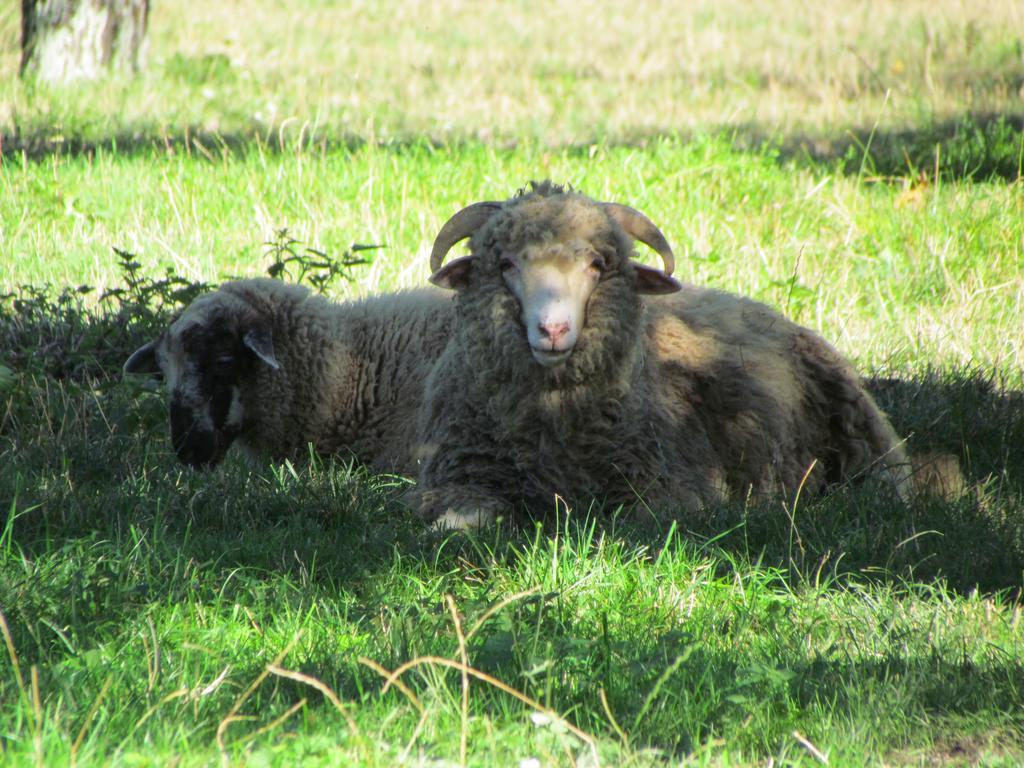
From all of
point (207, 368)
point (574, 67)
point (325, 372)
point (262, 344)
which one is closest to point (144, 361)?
point (207, 368)

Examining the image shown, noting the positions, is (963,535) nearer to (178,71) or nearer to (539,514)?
(539,514)

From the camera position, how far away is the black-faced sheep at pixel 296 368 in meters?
6.15

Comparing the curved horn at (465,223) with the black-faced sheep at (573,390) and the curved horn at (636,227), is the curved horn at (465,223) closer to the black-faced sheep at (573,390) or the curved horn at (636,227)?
the black-faced sheep at (573,390)

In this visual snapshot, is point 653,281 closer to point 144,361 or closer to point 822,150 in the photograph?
point 144,361

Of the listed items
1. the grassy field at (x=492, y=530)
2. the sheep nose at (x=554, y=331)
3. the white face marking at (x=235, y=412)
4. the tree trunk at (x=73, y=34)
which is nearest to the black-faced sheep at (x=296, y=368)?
the white face marking at (x=235, y=412)

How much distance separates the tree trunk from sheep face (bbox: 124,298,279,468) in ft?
22.7

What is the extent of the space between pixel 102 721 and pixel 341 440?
357cm

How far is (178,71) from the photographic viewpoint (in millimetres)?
13562

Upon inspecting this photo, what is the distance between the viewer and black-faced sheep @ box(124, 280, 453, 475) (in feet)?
20.2

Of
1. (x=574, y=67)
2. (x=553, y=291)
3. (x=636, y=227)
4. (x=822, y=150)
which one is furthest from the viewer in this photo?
(x=574, y=67)

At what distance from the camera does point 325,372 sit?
649cm

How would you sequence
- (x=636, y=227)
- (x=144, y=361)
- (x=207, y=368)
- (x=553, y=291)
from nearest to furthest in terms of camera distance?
(x=553, y=291) → (x=636, y=227) → (x=207, y=368) → (x=144, y=361)

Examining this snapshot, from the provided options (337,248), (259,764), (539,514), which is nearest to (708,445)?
(539,514)

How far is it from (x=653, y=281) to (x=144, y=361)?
9.06ft
